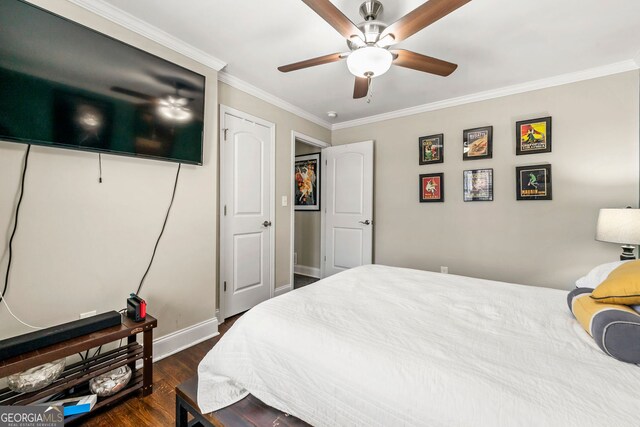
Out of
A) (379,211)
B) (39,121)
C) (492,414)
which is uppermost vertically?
(39,121)

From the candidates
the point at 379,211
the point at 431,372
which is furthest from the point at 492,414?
the point at 379,211

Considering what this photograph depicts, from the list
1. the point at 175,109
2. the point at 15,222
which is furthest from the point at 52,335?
the point at 175,109

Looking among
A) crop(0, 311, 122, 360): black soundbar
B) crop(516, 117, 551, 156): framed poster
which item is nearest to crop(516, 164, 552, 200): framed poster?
crop(516, 117, 551, 156): framed poster

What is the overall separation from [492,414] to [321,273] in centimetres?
356

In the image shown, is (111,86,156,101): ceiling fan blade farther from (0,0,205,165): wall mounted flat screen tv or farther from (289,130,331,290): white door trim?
(289,130,331,290): white door trim

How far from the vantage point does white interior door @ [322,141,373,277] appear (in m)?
3.76

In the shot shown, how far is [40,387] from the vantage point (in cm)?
141

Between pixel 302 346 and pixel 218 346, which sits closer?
pixel 302 346

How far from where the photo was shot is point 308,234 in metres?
4.68

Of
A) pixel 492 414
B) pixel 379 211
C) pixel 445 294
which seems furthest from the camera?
pixel 379 211

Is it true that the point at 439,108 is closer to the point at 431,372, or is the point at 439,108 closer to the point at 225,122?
the point at 225,122

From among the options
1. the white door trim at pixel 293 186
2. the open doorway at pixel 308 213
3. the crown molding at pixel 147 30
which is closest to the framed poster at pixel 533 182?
the white door trim at pixel 293 186

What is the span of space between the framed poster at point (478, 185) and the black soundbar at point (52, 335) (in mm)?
3413
